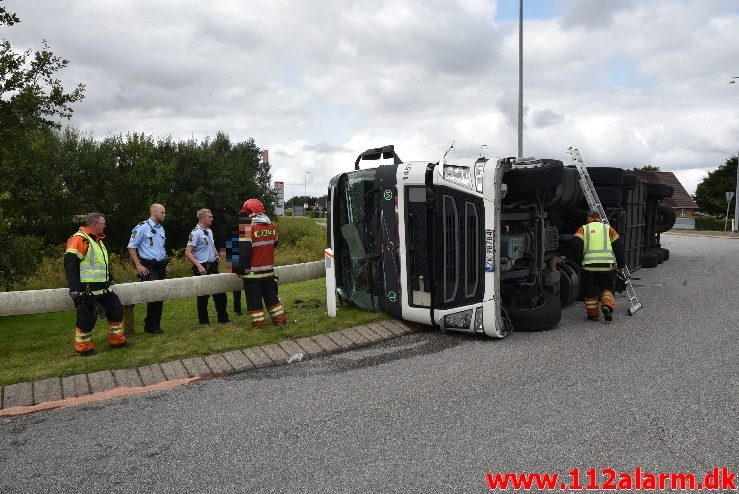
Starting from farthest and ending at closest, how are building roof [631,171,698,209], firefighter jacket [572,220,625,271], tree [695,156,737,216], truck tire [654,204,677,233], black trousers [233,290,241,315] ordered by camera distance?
tree [695,156,737,216], building roof [631,171,698,209], truck tire [654,204,677,233], black trousers [233,290,241,315], firefighter jacket [572,220,625,271]

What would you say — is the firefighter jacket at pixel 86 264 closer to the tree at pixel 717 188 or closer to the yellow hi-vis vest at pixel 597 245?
the yellow hi-vis vest at pixel 597 245

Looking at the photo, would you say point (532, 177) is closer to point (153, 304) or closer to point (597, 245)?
point (597, 245)

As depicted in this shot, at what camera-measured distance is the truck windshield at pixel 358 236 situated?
6871mm

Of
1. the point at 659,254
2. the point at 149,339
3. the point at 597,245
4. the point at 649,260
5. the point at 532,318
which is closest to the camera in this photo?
the point at 149,339

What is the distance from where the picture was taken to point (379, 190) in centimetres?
661

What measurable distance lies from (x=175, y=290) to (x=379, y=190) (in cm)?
258

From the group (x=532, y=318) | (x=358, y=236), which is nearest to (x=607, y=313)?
(x=532, y=318)

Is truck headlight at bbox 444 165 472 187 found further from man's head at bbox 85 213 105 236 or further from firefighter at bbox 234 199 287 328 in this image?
man's head at bbox 85 213 105 236

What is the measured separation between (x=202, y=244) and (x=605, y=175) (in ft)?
24.2

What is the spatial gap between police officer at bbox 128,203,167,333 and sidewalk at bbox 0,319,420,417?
148 centimetres

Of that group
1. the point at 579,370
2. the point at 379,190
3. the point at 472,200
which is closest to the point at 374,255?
the point at 379,190

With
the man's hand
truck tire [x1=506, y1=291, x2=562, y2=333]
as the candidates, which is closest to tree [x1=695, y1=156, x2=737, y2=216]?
truck tire [x1=506, y1=291, x2=562, y2=333]

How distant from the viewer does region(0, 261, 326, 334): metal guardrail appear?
523cm

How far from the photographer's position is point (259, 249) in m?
6.33
